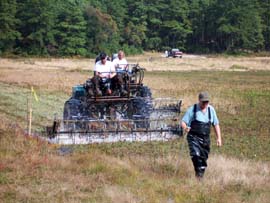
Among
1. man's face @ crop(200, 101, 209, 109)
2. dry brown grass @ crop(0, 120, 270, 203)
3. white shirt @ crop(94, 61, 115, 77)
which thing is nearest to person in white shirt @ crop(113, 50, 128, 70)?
white shirt @ crop(94, 61, 115, 77)

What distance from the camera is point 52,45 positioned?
88.3 m

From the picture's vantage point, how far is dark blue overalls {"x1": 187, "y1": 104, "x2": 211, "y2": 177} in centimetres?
916

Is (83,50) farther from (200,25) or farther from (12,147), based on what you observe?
(12,147)

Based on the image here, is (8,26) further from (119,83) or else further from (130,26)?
(119,83)

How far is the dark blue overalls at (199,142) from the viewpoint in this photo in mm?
9164

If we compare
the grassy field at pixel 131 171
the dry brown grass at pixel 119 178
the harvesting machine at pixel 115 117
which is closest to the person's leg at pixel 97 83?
the harvesting machine at pixel 115 117

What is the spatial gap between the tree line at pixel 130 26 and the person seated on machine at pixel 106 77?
228ft

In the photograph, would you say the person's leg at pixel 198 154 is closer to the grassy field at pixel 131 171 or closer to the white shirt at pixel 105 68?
the grassy field at pixel 131 171

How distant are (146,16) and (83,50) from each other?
24312 millimetres

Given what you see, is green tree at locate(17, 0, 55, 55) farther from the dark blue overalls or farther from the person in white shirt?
the dark blue overalls

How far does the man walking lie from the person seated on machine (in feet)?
21.3

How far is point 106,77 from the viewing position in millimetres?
15656

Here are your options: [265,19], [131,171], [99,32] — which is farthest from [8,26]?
[131,171]

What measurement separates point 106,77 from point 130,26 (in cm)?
8703
